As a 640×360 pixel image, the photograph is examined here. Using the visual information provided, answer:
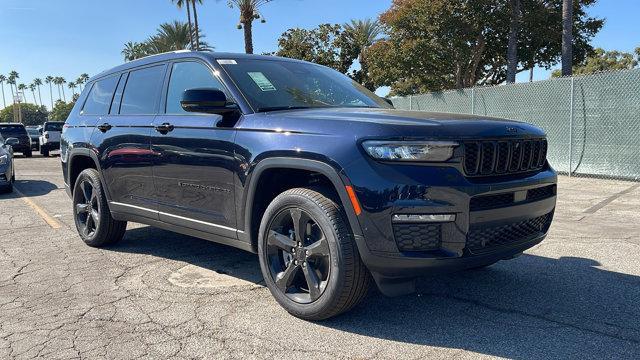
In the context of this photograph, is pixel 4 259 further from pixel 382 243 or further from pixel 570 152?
pixel 570 152

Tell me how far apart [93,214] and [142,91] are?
4.96 ft

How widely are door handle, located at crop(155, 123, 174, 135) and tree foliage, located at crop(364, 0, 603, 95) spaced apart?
20.2 m

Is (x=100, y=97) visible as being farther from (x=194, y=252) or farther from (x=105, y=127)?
(x=194, y=252)

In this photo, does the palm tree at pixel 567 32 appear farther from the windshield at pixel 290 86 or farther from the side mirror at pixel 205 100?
the side mirror at pixel 205 100

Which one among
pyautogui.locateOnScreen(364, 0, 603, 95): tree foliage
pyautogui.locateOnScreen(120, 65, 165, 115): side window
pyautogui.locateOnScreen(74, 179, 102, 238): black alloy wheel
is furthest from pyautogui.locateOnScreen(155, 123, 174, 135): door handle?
pyautogui.locateOnScreen(364, 0, 603, 95): tree foliage

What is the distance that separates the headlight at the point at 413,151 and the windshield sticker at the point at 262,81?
1362mm

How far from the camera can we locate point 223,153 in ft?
12.4

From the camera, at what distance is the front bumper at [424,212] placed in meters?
2.90

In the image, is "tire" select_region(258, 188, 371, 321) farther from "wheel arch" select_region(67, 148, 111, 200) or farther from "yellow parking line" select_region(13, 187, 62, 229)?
"yellow parking line" select_region(13, 187, 62, 229)

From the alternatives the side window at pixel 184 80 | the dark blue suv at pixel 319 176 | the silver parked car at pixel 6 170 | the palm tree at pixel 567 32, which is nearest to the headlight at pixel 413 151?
the dark blue suv at pixel 319 176

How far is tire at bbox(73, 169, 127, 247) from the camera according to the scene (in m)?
5.32

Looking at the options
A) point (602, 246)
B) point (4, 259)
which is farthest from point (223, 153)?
point (602, 246)

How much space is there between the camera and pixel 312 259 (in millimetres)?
3387

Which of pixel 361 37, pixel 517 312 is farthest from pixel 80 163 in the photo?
pixel 361 37
